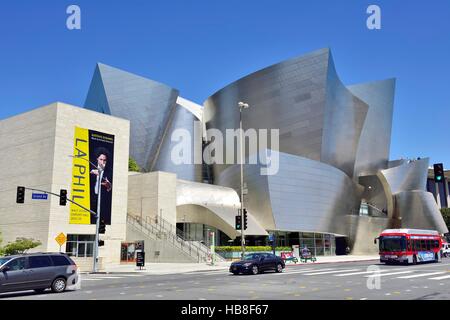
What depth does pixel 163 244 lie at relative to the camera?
153ft

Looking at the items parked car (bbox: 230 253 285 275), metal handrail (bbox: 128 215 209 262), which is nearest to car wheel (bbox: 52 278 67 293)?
parked car (bbox: 230 253 285 275)

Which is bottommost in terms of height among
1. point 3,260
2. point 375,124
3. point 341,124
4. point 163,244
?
point 163,244

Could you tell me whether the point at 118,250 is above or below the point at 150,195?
below

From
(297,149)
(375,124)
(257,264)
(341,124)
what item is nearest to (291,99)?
(297,149)

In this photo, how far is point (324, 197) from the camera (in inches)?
2515

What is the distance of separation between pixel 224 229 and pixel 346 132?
3181 centimetres

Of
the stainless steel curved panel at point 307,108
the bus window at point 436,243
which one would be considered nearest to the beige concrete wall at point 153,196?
the stainless steel curved panel at point 307,108

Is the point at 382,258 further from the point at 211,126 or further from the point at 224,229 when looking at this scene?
the point at 211,126

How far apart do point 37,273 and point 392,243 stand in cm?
2684

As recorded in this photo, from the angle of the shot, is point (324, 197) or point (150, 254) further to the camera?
point (324, 197)

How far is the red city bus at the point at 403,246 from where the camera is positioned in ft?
111

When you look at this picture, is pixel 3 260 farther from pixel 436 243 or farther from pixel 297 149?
pixel 297 149

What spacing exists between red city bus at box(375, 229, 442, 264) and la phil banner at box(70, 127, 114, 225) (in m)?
26.9
